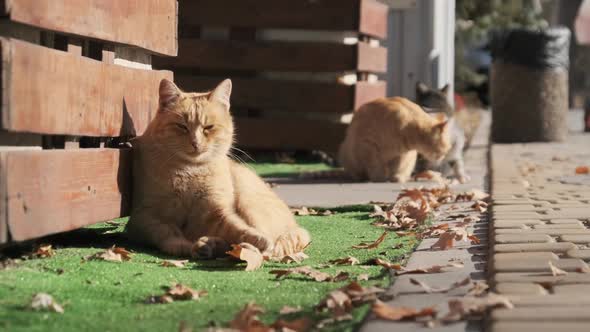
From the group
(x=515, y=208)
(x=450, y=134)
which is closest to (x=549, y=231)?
(x=515, y=208)

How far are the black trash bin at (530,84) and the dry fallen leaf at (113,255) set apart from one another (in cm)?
1012

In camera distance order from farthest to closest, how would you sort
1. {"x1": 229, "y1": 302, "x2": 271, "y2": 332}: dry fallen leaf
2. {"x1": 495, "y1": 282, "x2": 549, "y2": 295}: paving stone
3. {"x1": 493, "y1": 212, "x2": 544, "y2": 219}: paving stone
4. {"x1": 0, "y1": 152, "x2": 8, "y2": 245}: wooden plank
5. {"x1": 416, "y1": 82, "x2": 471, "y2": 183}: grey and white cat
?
{"x1": 416, "y1": 82, "x2": 471, "y2": 183}: grey and white cat < {"x1": 493, "y1": 212, "x2": 544, "y2": 219}: paving stone < {"x1": 0, "y1": 152, "x2": 8, "y2": 245}: wooden plank < {"x1": 495, "y1": 282, "x2": 549, "y2": 295}: paving stone < {"x1": 229, "y1": 302, "x2": 271, "y2": 332}: dry fallen leaf

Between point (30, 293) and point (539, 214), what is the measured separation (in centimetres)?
341

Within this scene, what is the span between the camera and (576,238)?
4.78m

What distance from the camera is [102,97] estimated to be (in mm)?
4738

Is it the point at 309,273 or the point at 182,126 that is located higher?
the point at 182,126

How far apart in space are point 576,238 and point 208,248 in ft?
6.01

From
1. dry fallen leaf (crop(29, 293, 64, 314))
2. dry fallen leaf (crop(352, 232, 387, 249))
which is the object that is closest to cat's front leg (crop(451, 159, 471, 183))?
dry fallen leaf (crop(352, 232, 387, 249))

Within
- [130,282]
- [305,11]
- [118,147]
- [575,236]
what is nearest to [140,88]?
[118,147]

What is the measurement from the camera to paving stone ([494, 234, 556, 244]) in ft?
15.3

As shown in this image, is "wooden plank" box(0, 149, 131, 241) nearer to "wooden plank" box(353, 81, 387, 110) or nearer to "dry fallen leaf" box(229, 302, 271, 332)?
"dry fallen leaf" box(229, 302, 271, 332)

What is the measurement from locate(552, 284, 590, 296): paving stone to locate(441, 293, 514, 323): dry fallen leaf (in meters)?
0.33

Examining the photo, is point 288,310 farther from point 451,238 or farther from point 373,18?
point 373,18

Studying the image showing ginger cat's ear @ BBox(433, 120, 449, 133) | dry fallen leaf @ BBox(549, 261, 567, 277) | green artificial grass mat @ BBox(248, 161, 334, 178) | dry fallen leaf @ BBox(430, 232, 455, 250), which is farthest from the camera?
green artificial grass mat @ BBox(248, 161, 334, 178)
